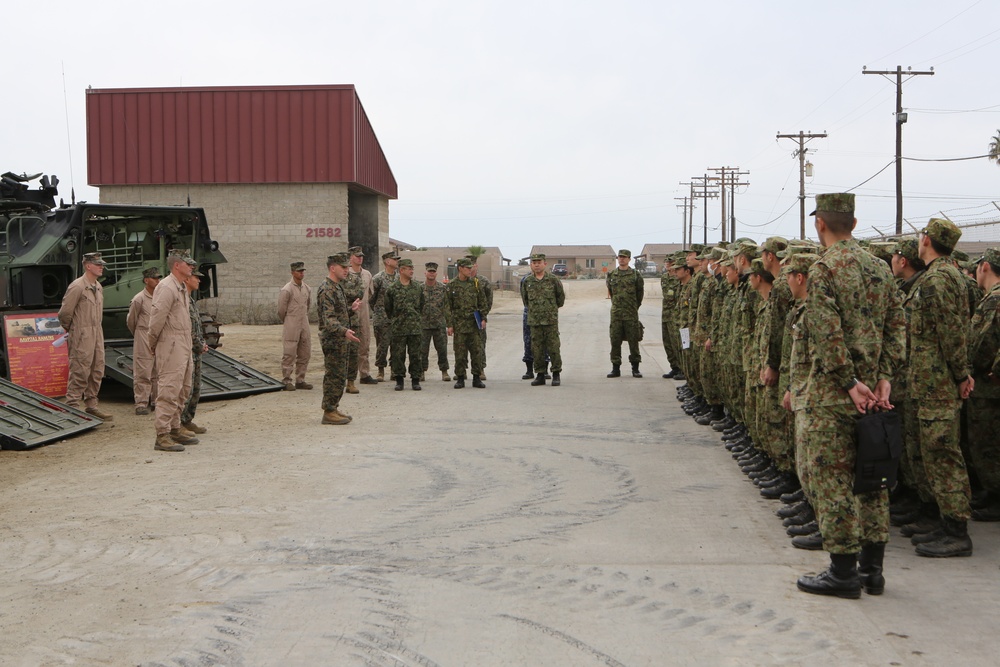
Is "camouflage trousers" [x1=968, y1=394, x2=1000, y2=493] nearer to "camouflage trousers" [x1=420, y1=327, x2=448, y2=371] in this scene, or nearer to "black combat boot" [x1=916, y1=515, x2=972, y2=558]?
"black combat boot" [x1=916, y1=515, x2=972, y2=558]

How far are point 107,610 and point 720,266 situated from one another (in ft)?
21.1

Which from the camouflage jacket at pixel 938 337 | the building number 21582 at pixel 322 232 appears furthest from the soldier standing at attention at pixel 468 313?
the building number 21582 at pixel 322 232

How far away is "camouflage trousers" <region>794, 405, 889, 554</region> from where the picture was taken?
4680mm

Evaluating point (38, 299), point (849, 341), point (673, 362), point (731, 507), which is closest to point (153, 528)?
point (731, 507)

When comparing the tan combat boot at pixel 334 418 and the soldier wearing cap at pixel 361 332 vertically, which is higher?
the soldier wearing cap at pixel 361 332

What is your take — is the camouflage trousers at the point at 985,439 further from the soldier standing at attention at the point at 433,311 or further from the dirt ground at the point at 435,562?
the soldier standing at attention at the point at 433,311

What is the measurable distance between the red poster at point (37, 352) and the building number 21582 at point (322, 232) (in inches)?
585

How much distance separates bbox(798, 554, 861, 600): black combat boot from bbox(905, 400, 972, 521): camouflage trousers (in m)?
1.16

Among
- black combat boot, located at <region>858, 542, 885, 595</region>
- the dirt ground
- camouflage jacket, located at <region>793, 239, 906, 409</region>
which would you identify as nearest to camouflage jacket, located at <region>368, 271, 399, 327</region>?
the dirt ground

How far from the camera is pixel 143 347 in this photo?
11523 mm

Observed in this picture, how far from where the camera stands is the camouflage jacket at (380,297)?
14008 mm

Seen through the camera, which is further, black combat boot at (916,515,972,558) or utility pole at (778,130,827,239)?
utility pole at (778,130,827,239)

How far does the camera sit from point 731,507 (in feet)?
21.9

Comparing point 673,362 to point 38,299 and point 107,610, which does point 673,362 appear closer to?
point 38,299
